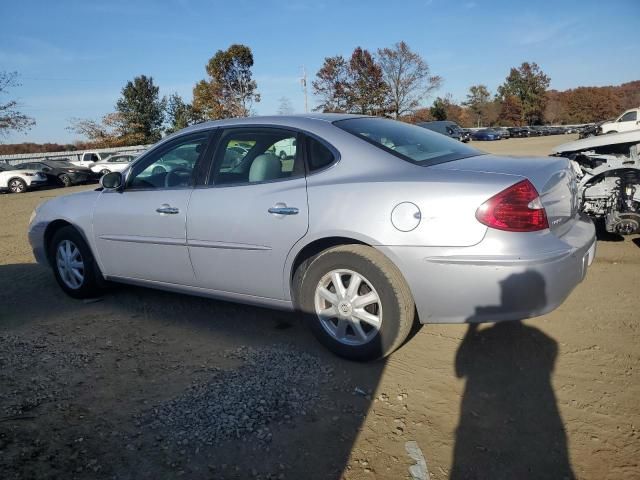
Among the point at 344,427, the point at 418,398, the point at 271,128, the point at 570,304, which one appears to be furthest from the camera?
the point at 570,304

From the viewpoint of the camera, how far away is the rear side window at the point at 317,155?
302 centimetres

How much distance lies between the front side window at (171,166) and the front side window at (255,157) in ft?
0.75

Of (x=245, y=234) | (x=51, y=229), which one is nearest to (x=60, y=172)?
(x=51, y=229)

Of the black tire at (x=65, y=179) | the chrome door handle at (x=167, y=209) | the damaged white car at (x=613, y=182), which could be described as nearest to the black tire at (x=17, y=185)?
Result: the black tire at (x=65, y=179)

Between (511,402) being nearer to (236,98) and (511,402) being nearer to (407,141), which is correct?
(407,141)

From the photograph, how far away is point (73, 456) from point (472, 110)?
86591 mm

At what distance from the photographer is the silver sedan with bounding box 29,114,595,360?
8.30ft

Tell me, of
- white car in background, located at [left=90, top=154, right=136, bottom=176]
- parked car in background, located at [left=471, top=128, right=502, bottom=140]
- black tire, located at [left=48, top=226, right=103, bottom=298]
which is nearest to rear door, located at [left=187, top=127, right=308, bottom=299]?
black tire, located at [left=48, top=226, right=103, bottom=298]

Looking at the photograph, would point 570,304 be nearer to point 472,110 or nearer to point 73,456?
point 73,456

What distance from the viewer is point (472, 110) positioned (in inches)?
3191

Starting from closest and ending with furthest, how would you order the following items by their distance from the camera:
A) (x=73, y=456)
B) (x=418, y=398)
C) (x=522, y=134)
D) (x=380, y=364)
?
(x=73, y=456), (x=418, y=398), (x=380, y=364), (x=522, y=134)

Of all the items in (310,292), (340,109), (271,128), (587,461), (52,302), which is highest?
(340,109)

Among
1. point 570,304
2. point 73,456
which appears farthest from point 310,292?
point 570,304

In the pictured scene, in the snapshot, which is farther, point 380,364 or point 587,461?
point 380,364
